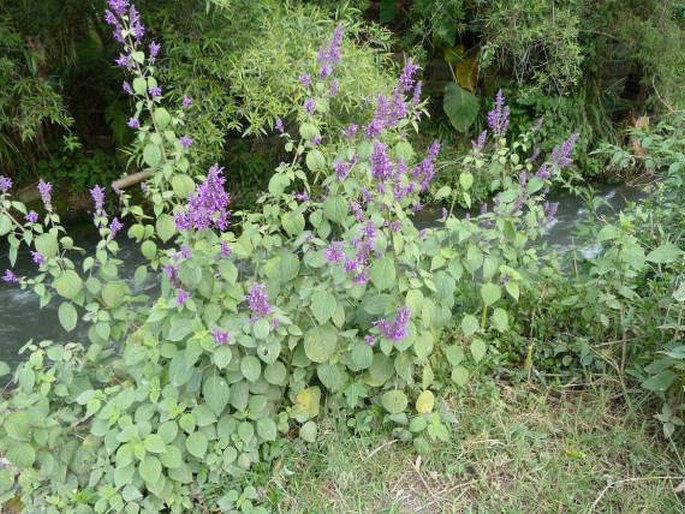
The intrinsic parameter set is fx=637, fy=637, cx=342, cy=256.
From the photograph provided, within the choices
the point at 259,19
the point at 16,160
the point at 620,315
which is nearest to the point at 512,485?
the point at 620,315

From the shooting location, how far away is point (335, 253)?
5.51ft

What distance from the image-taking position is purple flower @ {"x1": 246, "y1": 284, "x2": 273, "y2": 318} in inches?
62.6

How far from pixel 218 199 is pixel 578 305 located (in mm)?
1332

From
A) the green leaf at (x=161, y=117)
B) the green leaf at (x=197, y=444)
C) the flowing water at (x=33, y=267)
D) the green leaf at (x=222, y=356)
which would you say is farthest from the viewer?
the flowing water at (x=33, y=267)

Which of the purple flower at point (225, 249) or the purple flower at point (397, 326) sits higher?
the purple flower at point (225, 249)

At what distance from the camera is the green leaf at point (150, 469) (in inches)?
62.9

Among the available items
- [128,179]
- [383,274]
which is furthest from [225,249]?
[128,179]

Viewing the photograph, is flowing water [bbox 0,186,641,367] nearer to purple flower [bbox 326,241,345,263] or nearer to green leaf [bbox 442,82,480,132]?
green leaf [bbox 442,82,480,132]

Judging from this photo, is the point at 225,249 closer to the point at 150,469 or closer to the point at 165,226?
the point at 165,226

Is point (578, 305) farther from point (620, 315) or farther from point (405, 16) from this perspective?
point (405, 16)

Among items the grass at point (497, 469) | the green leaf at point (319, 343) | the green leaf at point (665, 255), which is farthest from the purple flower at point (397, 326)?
the green leaf at point (665, 255)

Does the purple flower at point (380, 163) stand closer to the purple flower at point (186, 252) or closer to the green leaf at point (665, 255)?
the purple flower at point (186, 252)

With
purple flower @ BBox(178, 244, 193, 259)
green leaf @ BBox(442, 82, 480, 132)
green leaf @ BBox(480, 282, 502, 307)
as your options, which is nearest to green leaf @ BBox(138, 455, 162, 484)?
purple flower @ BBox(178, 244, 193, 259)

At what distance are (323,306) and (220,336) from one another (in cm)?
29
